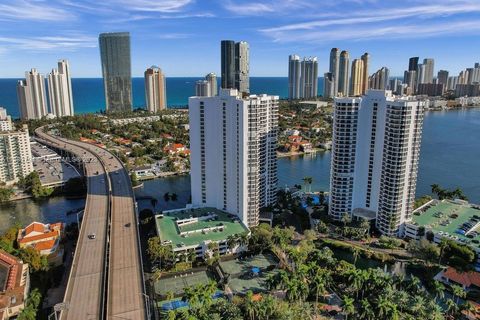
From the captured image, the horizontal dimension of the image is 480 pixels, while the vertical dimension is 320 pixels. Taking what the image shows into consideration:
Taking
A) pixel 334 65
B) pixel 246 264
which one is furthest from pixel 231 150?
pixel 334 65

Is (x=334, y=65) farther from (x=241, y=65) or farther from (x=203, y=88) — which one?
(x=203, y=88)

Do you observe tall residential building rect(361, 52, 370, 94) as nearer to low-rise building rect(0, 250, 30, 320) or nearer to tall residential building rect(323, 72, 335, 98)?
tall residential building rect(323, 72, 335, 98)

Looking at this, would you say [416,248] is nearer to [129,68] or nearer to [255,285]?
[255,285]

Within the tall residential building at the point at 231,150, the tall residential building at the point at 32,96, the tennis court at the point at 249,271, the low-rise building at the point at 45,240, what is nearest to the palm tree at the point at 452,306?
the tennis court at the point at 249,271

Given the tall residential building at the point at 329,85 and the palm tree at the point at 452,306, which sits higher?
the tall residential building at the point at 329,85

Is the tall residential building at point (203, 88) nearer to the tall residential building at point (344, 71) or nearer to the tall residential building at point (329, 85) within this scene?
the tall residential building at point (344, 71)

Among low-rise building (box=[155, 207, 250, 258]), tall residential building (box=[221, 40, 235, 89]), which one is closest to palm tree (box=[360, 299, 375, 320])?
low-rise building (box=[155, 207, 250, 258])
